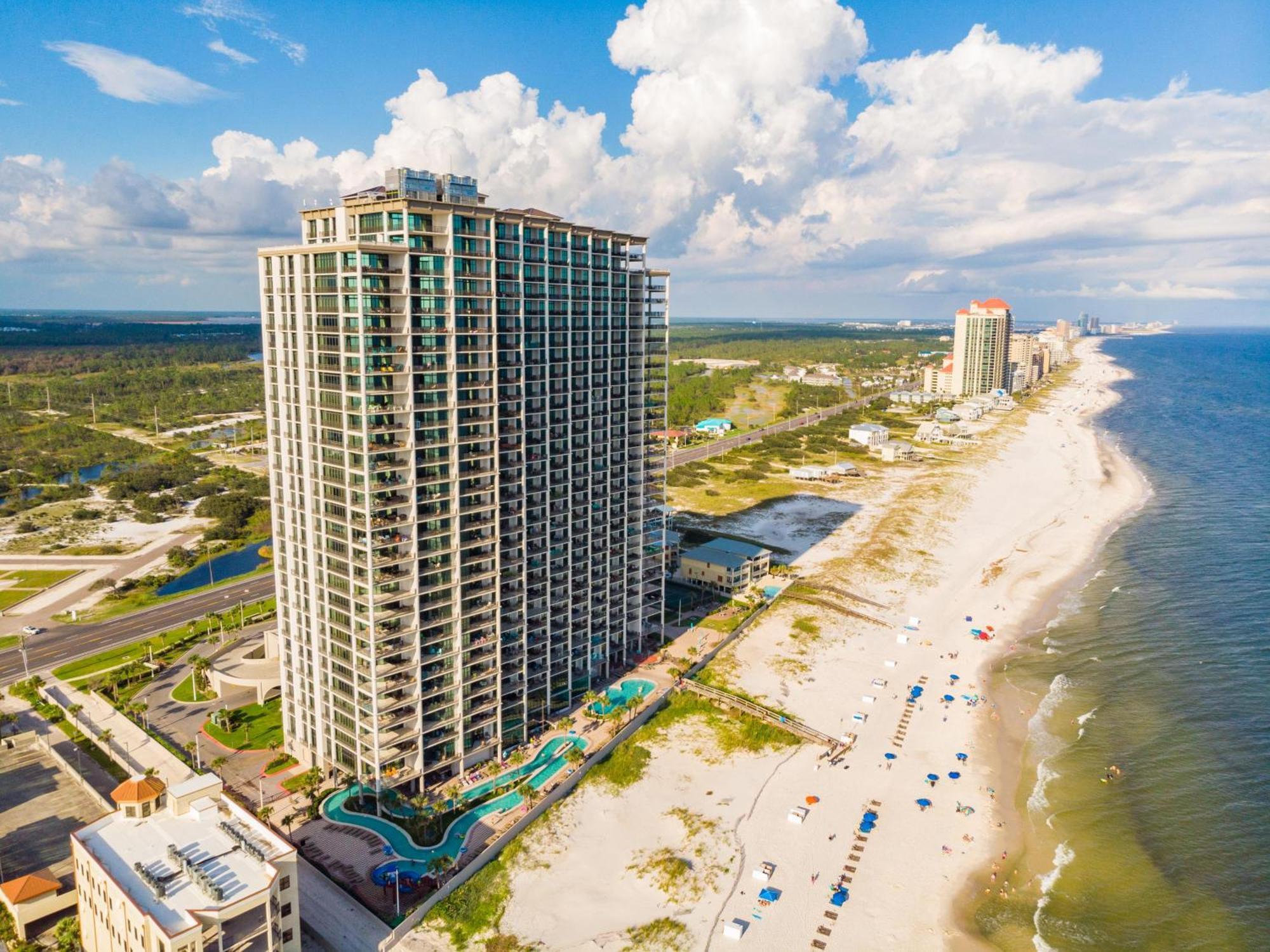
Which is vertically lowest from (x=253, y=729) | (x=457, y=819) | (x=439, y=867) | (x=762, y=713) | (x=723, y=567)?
(x=457, y=819)

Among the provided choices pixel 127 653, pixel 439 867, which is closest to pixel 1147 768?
pixel 439 867

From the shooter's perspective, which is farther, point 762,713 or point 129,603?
point 129,603

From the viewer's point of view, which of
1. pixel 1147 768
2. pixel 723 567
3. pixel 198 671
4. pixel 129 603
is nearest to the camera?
pixel 1147 768

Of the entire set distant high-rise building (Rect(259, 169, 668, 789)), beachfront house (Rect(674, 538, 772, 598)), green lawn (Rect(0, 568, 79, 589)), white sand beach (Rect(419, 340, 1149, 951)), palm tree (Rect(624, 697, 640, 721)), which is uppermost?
distant high-rise building (Rect(259, 169, 668, 789))

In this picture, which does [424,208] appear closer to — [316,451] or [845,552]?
[316,451]

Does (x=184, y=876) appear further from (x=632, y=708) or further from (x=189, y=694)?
(x=189, y=694)

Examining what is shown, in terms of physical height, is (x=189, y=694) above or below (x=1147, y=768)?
above

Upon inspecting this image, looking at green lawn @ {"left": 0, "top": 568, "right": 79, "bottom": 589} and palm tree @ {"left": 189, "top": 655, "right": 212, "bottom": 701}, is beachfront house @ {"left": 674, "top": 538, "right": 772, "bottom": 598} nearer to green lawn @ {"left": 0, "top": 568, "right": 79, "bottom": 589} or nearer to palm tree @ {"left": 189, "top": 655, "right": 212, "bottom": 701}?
palm tree @ {"left": 189, "top": 655, "right": 212, "bottom": 701}

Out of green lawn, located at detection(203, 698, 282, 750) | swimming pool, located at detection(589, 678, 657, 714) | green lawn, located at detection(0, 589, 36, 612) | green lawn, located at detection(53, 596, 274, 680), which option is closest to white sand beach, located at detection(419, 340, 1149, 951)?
swimming pool, located at detection(589, 678, 657, 714)
